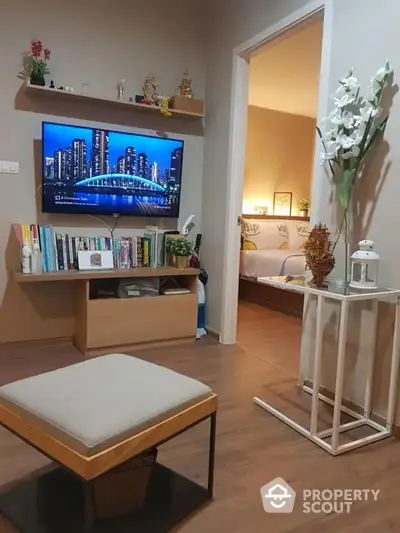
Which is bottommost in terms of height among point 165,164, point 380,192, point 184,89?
point 380,192

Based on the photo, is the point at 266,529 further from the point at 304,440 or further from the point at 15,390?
the point at 15,390

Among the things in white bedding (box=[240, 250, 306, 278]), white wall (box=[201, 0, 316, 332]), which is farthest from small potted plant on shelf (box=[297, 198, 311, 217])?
white wall (box=[201, 0, 316, 332])

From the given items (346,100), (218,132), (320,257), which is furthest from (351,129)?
(218,132)

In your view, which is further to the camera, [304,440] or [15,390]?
[304,440]

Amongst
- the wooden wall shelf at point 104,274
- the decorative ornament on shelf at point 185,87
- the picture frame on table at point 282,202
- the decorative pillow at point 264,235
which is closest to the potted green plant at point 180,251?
the wooden wall shelf at point 104,274

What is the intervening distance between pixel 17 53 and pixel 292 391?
9.53ft

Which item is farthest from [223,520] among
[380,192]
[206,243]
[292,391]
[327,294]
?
[206,243]

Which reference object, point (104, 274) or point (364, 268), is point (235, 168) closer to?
point (104, 274)

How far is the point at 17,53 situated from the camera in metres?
3.11

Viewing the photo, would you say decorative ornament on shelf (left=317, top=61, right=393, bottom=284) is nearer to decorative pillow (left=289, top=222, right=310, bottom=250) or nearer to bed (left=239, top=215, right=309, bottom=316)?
bed (left=239, top=215, right=309, bottom=316)

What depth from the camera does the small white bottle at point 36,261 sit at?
3.02m

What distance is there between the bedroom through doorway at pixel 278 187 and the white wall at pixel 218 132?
27cm

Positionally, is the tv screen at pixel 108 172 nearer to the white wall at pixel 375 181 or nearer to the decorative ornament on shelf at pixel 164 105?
the decorative ornament on shelf at pixel 164 105

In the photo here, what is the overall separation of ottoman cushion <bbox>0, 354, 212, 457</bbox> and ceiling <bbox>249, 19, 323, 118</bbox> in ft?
7.75
